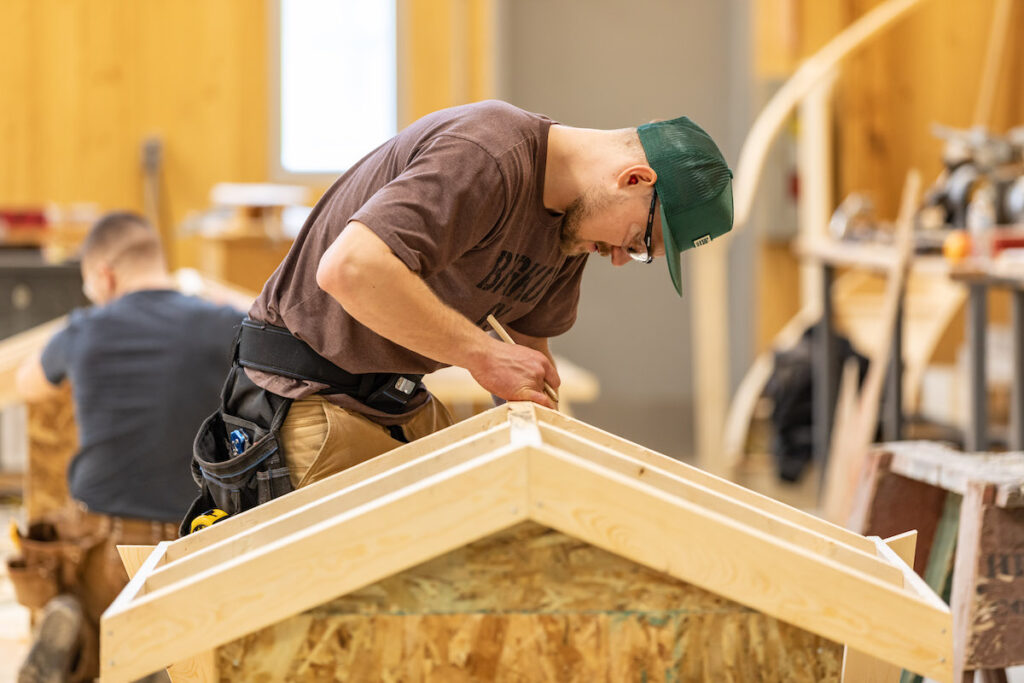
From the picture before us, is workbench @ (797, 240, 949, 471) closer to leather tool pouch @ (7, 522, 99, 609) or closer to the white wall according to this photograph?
the white wall

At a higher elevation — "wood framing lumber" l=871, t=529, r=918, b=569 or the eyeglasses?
the eyeglasses

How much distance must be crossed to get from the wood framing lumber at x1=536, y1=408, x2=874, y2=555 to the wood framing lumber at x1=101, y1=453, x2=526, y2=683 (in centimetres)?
39

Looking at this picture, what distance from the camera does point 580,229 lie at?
216 cm

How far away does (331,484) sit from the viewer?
1.88m

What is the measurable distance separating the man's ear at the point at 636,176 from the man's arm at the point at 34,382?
206 centimetres

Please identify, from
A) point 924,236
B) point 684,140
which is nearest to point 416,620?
point 684,140

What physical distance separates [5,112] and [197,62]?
1.14 metres

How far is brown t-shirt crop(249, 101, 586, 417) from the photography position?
191cm

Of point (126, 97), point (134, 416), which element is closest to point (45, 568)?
point (134, 416)

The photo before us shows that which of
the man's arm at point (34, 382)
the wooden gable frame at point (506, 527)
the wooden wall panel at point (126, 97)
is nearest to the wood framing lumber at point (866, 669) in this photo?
the wooden gable frame at point (506, 527)

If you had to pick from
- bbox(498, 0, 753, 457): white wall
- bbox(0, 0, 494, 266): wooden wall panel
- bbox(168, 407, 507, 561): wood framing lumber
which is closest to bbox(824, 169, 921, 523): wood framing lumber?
bbox(498, 0, 753, 457): white wall

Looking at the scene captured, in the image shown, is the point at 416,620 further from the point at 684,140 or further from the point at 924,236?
the point at 924,236

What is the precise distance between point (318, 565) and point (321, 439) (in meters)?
0.71

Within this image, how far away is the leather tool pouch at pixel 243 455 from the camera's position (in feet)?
7.16
